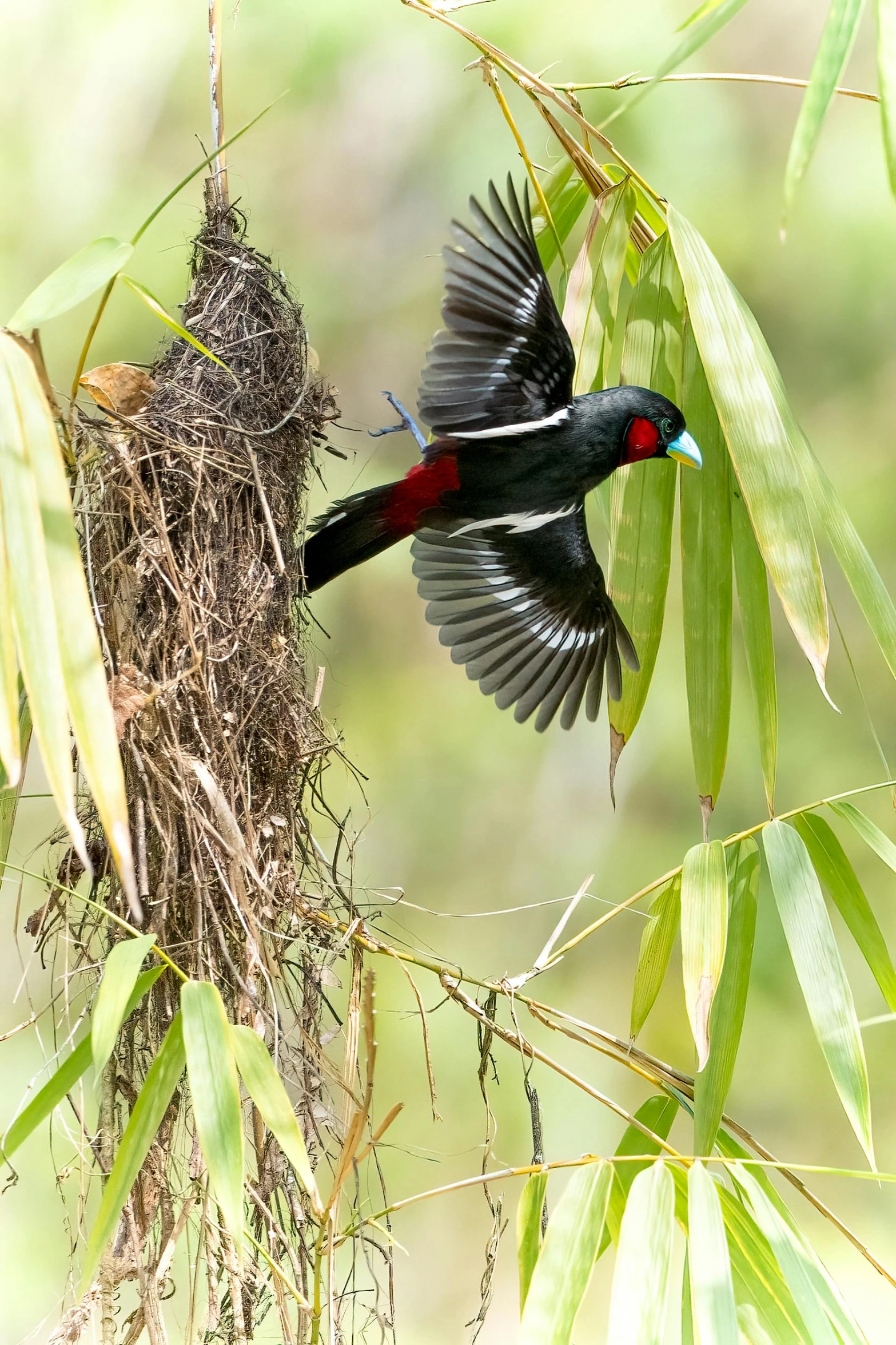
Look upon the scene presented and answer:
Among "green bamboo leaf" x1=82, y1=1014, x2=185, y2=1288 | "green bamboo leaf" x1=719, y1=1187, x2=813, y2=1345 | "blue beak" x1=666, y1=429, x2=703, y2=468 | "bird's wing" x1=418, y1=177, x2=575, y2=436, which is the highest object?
"bird's wing" x1=418, y1=177, x2=575, y2=436

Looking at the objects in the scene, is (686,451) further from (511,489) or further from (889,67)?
(889,67)

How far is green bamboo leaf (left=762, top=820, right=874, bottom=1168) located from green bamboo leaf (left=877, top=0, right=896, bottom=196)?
570 mm

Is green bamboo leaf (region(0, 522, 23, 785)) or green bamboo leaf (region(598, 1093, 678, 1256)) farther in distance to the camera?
green bamboo leaf (region(598, 1093, 678, 1256))

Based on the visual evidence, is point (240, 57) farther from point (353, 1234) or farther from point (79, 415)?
point (353, 1234)

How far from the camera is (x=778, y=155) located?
1851mm

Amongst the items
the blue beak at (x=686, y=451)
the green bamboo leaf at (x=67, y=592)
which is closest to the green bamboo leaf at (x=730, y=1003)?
the blue beak at (x=686, y=451)

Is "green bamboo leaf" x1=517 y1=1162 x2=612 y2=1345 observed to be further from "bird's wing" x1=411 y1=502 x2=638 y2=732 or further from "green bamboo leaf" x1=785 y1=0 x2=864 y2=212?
"green bamboo leaf" x1=785 y1=0 x2=864 y2=212

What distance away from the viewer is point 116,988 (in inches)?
28.1

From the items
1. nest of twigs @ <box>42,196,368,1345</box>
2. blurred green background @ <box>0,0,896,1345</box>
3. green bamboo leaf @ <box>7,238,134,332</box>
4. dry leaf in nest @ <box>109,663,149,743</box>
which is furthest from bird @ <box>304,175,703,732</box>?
blurred green background @ <box>0,0,896,1345</box>

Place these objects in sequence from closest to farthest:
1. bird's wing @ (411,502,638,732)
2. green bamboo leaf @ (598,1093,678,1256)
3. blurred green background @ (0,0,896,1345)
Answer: green bamboo leaf @ (598,1093,678,1256) → bird's wing @ (411,502,638,732) → blurred green background @ (0,0,896,1345)

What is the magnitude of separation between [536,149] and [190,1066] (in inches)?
67.2

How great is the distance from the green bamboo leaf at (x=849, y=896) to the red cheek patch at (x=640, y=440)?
16.6 inches

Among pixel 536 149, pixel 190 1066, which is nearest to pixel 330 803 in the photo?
pixel 190 1066

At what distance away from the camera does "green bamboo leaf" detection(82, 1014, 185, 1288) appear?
27.7 inches
